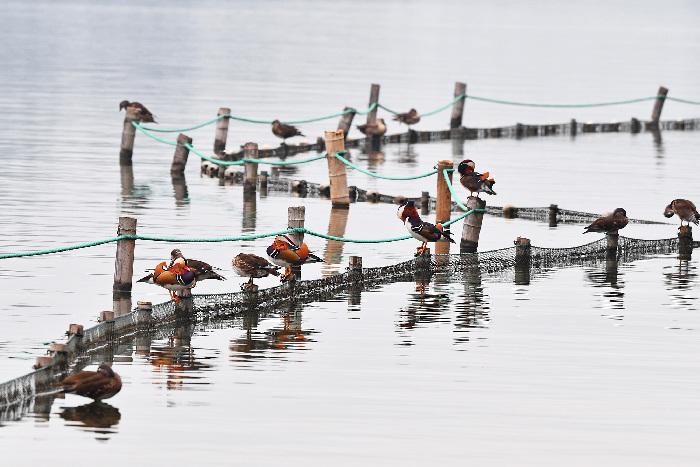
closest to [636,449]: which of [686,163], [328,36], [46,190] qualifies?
[46,190]

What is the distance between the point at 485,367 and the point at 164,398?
3.47m

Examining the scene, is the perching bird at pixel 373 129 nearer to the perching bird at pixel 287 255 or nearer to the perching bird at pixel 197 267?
the perching bird at pixel 287 255

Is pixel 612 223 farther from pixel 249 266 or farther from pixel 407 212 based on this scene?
pixel 249 266

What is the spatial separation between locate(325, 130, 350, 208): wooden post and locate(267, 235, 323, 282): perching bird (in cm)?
863

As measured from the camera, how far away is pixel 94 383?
1441cm

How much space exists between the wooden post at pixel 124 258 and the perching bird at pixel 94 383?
4241 millimetres

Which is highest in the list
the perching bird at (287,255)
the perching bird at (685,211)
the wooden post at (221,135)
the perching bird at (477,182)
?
the wooden post at (221,135)

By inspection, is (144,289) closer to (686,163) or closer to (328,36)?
(686,163)

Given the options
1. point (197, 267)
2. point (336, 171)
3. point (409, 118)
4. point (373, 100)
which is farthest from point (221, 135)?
point (197, 267)

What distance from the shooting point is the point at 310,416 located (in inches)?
579

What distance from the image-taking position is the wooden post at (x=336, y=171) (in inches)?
1139

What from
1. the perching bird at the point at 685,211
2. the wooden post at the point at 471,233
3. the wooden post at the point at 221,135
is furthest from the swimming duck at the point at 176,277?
the wooden post at the point at 221,135

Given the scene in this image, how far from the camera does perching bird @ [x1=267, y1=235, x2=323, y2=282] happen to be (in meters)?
20.0

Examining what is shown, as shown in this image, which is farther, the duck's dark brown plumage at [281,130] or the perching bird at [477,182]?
the duck's dark brown plumage at [281,130]
